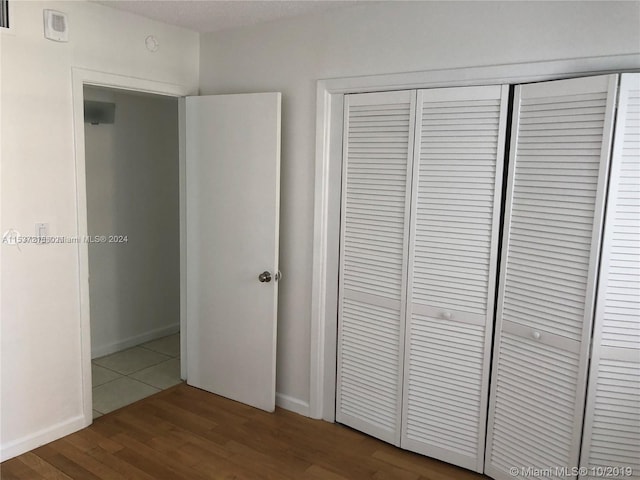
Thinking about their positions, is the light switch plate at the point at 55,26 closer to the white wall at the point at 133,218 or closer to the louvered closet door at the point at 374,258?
the white wall at the point at 133,218

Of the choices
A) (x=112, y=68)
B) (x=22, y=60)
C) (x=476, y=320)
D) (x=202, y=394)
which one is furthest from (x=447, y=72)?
(x=202, y=394)

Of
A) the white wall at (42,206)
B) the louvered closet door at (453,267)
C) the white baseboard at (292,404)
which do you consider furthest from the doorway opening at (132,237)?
the louvered closet door at (453,267)

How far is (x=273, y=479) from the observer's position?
8.53 ft

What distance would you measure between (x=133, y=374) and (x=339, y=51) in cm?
265

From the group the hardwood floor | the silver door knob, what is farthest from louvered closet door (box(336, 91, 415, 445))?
the silver door knob

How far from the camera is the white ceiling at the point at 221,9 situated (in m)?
2.76

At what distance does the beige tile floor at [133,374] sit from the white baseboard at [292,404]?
823 mm

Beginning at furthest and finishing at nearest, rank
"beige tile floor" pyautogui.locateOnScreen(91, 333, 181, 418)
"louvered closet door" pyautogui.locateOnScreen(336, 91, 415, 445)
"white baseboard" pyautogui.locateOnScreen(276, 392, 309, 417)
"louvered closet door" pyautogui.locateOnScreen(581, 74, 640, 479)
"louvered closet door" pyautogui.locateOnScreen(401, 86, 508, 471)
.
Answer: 1. "beige tile floor" pyautogui.locateOnScreen(91, 333, 181, 418)
2. "white baseboard" pyautogui.locateOnScreen(276, 392, 309, 417)
3. "louvered closet door" pyautogui.locateOnScreen(336, 91, 415, 445)
4. "louvered closet door" pyautogui.locateOnScreen(401, 86, 508, 471)
5. "louvered closet door" pyautogui.locateOnScreen(581, 74, 640, 479)

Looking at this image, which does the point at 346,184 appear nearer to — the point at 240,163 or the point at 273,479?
the point at 240,163

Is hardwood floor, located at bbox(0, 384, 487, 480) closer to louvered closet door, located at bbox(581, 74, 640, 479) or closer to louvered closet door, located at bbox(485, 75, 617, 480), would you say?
louvered closet door, located at bbox(485, 75, 617, 480)

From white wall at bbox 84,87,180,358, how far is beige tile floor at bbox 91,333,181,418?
159 mm

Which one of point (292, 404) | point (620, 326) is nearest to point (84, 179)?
point (292, 404)

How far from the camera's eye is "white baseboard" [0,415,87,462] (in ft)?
8.86

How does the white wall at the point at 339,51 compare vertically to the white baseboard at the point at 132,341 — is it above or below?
above
